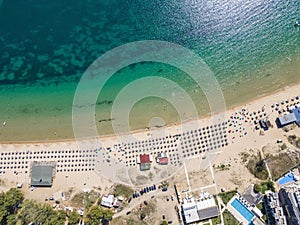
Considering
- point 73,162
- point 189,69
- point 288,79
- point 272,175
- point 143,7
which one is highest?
point 143,7

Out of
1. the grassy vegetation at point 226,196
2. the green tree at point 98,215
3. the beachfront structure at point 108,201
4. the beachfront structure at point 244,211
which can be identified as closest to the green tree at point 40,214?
the green tree at point 98,215

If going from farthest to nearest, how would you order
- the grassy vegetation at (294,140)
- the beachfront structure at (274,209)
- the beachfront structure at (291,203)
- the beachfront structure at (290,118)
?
the beachfront structure at (290,118)
the grassy vegetation at (294,140)
the beachfront structure at (274,209)
the beachfront structure at (291,203)

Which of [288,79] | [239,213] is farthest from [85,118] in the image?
[288,79]

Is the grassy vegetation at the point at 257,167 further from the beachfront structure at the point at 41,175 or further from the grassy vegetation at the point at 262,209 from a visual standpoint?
the beachfront structure at the point at 41,175

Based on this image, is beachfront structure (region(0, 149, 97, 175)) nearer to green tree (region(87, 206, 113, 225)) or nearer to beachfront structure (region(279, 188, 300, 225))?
green tree (region(87, 206, 113, 225))

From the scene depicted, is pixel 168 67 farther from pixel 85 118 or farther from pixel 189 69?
pixel 85 118

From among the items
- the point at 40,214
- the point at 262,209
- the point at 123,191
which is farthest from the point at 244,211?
the point at 40,214

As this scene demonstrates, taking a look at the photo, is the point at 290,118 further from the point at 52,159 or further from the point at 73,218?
the point at 52,159
